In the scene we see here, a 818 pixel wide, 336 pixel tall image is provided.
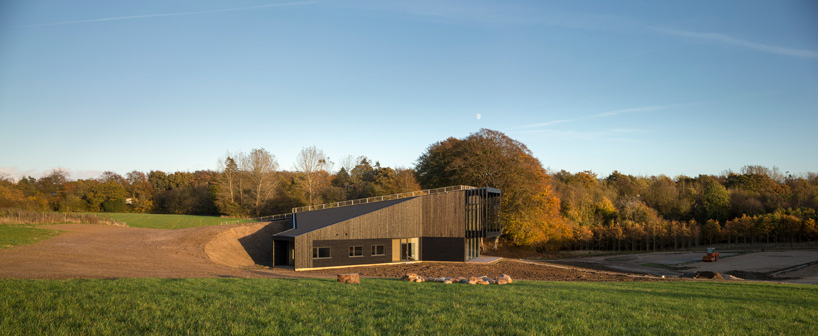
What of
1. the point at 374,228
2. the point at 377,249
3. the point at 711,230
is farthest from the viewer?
the point at 711,230

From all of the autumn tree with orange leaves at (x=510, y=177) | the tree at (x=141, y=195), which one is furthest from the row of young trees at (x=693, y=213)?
the tree at (x=141, y=195)

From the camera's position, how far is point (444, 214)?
1278 inches

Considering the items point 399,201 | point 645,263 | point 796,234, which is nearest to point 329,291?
point 399,201

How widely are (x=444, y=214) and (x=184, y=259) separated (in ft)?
58.1

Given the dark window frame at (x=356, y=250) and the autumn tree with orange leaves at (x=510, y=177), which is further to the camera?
the autumn tree with orange leaves at (x=510, y=177)

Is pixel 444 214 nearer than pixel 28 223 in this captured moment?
Yes

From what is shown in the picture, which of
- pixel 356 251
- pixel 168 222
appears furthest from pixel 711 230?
pixel 168 222

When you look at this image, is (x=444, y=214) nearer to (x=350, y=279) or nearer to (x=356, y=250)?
(x=356, y=250)

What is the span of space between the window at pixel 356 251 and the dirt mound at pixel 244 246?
8.32 metres

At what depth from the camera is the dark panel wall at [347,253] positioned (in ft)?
93.1

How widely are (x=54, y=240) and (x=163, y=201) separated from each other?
45.3 metres

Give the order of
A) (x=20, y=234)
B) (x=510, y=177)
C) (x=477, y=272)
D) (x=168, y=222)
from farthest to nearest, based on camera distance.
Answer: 1. (x=168, y=222)
2. (x=510, y=177)
3. (x=20, y=234)
4. (x=477, y=272)

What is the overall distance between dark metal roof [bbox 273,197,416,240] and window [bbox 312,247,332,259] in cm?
140

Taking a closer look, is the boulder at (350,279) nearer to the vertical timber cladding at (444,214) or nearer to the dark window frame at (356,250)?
the dark window frame at (356,250)
